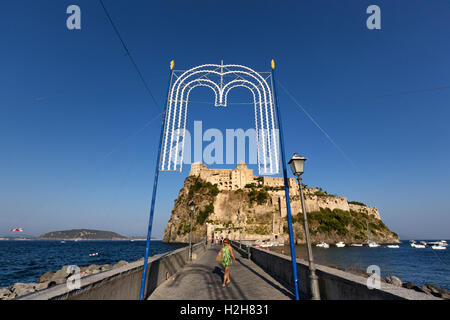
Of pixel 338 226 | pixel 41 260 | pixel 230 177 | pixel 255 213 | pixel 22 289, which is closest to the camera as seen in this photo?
Answer: pixel 22 289

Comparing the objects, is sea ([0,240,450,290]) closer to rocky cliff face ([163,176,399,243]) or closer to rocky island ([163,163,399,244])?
rocky cliff face ([163,176,399,243])

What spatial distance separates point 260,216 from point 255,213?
2400 mm

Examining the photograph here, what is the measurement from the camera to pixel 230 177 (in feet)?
360

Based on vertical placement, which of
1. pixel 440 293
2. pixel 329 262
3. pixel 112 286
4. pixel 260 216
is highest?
pixel 260 216

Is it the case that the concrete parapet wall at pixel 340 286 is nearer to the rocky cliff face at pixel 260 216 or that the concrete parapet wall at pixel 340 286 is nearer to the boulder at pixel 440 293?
the boulder at pixel 440 293

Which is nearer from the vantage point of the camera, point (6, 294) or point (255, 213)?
point (6, 294)

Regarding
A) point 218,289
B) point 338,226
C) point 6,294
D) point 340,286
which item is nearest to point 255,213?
point 338,226

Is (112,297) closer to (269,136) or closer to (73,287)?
(73,287)

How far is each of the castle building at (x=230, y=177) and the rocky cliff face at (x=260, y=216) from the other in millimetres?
3875

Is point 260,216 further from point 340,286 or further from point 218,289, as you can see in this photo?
point 340,286

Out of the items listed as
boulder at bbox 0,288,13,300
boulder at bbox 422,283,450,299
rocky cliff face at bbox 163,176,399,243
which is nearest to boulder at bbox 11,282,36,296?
boulder at bbox 0,288,13,300

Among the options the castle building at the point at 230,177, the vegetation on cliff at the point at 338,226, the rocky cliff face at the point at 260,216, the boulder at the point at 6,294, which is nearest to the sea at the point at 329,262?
the boulder at the point at 6,294
